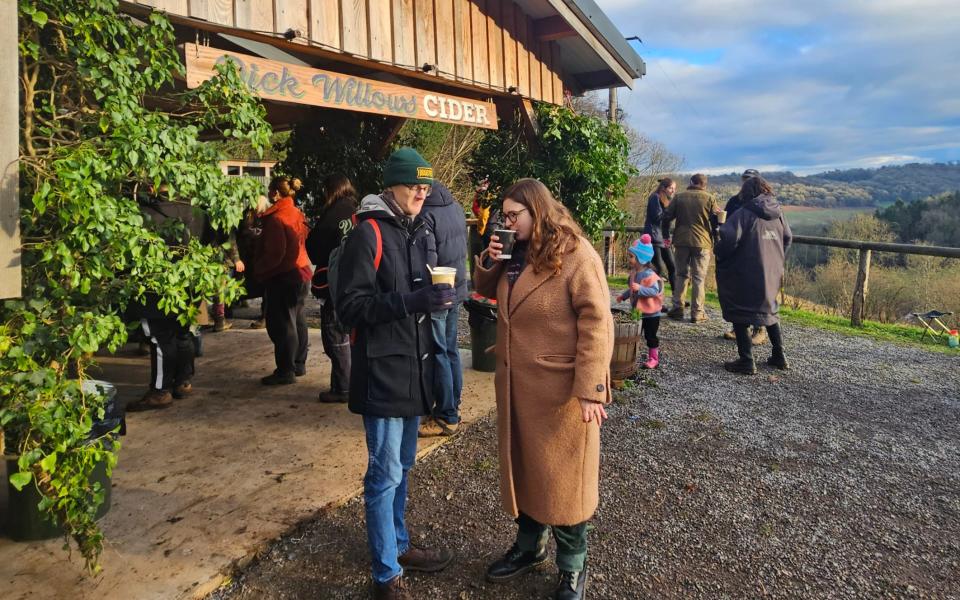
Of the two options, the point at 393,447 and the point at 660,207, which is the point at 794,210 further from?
the point at 393,447

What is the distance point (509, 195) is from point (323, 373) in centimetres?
395

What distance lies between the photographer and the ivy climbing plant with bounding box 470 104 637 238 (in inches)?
268

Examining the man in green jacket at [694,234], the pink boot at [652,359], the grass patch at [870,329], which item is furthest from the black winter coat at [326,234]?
the grass patch at [870,329]

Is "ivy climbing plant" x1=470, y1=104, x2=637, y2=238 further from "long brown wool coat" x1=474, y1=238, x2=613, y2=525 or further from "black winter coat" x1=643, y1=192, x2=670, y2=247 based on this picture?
"long brown wool coat" x1=474, y1=238, x2=613, y2=525

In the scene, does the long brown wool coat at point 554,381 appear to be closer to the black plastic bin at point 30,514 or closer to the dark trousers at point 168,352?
the black plastic bin at point 30,514

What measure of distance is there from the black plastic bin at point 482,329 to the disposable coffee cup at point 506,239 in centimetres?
301

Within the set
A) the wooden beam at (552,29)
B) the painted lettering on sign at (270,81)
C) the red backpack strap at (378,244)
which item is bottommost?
the red backpack strap at (378,244)

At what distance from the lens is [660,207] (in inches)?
376

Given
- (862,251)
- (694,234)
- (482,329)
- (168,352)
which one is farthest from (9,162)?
(862,251)

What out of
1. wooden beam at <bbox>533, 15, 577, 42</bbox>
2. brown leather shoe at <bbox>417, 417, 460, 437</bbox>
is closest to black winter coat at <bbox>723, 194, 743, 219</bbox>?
wooden beam at <bbox>533, 15, 577, 42</bbox>

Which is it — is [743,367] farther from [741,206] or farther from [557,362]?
[557,362]

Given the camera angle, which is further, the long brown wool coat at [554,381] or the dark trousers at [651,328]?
the dark trousers at [651,328]

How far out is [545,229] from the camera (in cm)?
264

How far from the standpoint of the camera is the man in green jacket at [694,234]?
866 centimetres
